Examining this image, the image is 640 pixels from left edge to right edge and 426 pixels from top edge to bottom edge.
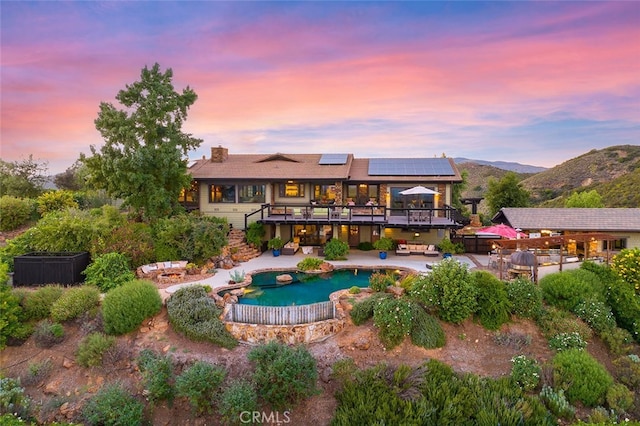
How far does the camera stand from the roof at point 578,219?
18.8 m

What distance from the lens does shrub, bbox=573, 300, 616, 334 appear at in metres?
11.3

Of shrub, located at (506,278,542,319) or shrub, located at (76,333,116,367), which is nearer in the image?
shrub, located at (76,333,116,367)

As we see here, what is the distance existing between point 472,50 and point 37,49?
2227cm

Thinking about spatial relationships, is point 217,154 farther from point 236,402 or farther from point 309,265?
point 236,402

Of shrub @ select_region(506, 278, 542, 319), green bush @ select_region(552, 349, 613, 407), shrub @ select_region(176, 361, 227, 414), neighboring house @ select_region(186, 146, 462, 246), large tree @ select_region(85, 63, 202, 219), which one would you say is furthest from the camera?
neighboring house @ select_region(186, 146, 462, 246)

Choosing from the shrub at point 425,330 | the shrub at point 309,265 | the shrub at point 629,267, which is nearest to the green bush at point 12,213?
the shrub at point 309,265

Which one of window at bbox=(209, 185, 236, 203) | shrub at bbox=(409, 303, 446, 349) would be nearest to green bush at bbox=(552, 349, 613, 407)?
shrub at bbox=(409, 303, 446, 349)

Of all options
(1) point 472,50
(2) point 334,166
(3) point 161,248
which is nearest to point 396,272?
(2) point 334,166

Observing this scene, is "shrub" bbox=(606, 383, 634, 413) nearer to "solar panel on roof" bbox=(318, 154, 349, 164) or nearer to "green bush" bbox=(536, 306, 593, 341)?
"green bush" bbox=(536, 306, 593, 341)

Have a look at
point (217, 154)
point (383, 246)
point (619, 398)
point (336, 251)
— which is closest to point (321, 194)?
point (336, 251)

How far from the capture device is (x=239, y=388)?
8.39 m

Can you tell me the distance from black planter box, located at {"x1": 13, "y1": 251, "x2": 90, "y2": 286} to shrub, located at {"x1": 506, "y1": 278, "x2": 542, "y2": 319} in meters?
17.3

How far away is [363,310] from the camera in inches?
448

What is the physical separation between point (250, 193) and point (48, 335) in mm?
13575
